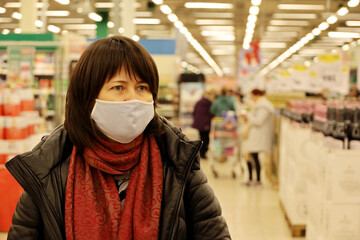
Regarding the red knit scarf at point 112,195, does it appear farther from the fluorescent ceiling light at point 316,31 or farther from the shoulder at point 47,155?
the fluorescent ceiling light at point 316,31

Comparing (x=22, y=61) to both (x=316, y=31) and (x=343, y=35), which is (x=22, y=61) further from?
(x=343, y=35)

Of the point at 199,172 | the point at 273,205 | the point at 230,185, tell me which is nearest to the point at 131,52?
the point at 199,172

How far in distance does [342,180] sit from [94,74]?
314 centimetres

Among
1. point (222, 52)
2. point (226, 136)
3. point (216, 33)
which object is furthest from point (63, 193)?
point (222, 52)

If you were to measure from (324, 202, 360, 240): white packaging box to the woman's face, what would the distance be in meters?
3.03

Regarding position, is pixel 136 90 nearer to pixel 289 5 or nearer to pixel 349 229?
pixel 349 229

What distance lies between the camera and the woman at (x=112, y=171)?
1.53m

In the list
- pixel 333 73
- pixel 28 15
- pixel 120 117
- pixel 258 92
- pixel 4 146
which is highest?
pixel 28 15

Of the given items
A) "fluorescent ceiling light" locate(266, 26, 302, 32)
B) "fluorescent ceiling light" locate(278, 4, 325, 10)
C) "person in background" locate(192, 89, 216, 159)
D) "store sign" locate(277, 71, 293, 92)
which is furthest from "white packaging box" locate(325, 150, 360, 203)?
"fluorescent ceiling light" locate(266, 26, 302, 32)

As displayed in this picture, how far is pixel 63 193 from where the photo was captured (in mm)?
1568

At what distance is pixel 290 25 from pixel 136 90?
1868 cm

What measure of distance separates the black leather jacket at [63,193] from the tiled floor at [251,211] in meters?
4.00

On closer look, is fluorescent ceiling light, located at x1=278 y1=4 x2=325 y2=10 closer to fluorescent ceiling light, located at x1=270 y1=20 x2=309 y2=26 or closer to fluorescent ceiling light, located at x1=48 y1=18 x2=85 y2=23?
fluorescent ceiling light, located at x1=270 y1=20 x2=309 y2=26

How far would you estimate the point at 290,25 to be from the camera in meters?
19.4
